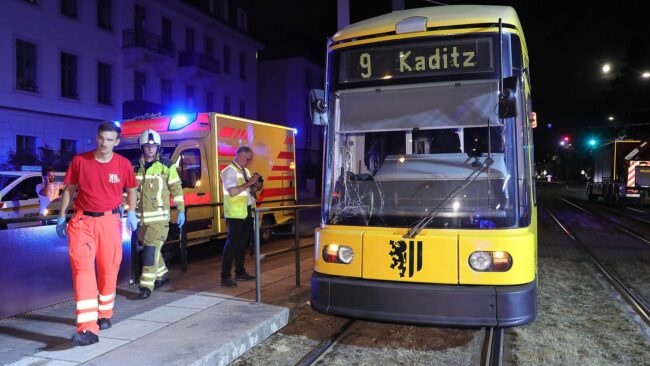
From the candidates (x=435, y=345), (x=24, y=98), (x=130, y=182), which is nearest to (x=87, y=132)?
(x=24, y=98)

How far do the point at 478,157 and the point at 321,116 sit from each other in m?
1.50

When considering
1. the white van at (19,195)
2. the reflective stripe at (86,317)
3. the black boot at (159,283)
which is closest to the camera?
the reflective stripe at (86,317)

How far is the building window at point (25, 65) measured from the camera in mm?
19281

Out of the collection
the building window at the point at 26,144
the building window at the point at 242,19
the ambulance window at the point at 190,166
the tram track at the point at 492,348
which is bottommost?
the tram track at the point at 492,348

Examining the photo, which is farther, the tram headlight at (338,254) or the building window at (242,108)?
the building window at (242,108)

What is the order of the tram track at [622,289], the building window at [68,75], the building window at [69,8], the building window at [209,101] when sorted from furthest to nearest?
1. the building window at [209,101]
2. the building window at [68,75]
3. the building window at [69,8]
4. the tram track at [622,289]

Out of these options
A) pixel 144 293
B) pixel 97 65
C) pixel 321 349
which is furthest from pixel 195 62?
pixel 321 349

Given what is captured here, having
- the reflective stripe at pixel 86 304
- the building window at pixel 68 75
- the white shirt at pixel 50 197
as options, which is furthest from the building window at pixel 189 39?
the reflective stripe at pixel 86 304

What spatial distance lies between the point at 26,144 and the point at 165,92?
30.1 ft

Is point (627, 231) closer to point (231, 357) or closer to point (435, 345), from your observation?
point (435, 345)

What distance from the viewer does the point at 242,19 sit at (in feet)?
116

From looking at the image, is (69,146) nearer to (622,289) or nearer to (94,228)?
(94,228)

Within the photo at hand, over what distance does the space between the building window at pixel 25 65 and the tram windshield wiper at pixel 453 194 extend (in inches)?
784

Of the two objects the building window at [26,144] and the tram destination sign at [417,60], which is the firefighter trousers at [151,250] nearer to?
the tram destination sign at [417,60]
